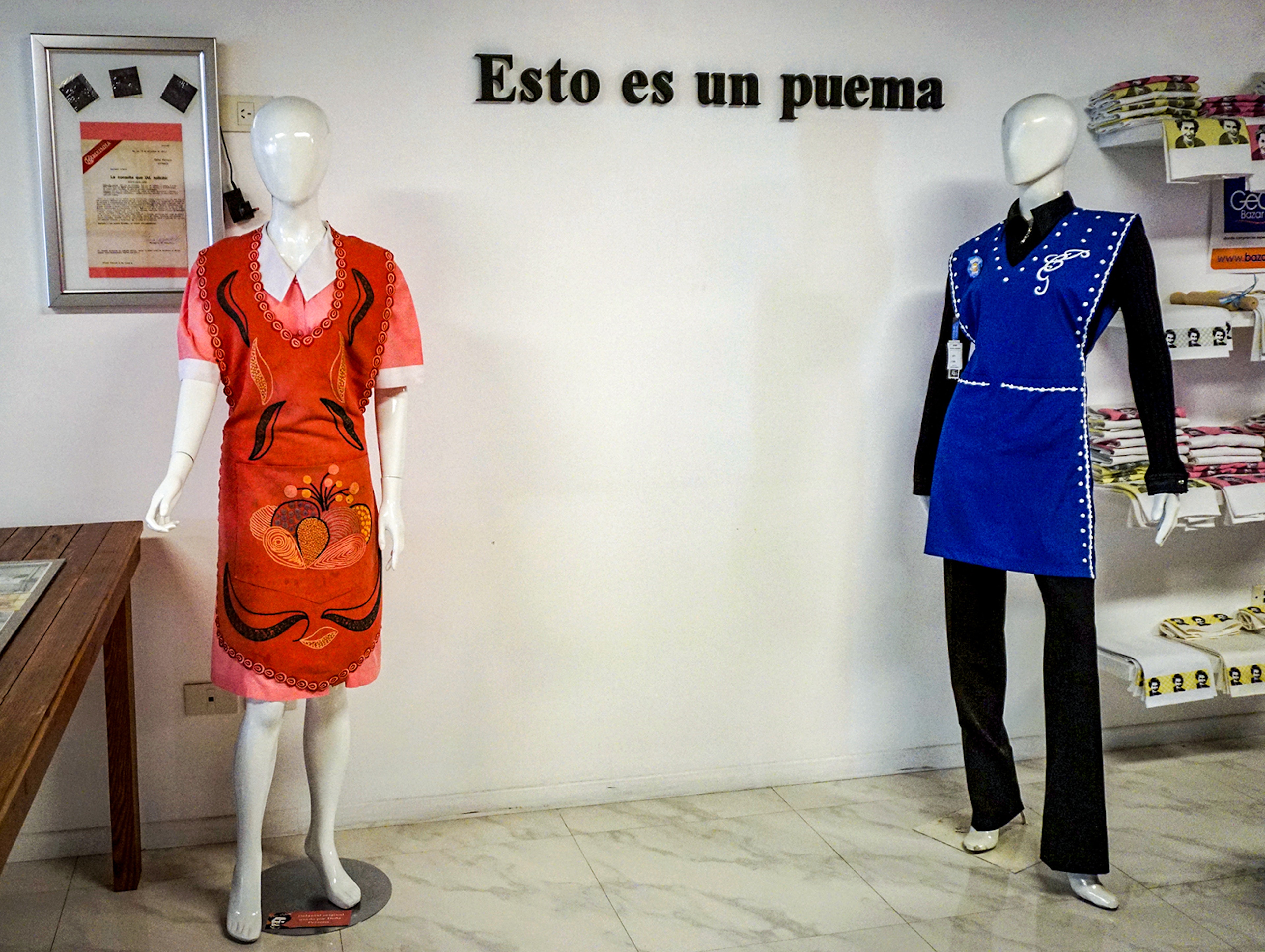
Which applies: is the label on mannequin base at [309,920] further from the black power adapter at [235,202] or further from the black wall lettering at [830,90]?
the black wall lettering at [830,90]

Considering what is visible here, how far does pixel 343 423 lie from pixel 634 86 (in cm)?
117

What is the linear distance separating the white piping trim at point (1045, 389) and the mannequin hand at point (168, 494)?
1.72m

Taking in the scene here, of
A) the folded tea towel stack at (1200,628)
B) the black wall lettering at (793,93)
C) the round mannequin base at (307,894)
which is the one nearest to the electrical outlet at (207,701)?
the round mannequin base at (307,894)

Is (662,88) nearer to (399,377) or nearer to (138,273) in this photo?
(399,377)

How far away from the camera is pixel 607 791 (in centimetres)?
303

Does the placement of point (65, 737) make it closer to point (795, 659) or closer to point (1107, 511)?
point (795, 659)

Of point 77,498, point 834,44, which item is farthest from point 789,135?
point 77,498

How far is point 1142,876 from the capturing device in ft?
8.66

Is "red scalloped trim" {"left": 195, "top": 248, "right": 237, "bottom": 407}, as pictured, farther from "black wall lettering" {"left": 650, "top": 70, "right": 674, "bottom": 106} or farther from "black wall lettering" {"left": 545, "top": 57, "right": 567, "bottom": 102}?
"black wall lettering" {"left": 650, "top": 70, "right": 674, "bottom": 106}

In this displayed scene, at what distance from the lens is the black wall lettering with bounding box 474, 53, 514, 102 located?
2.70 metres

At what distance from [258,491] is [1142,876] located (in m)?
2.13

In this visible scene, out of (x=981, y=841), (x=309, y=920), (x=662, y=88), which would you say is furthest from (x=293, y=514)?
(x=981, y=841)

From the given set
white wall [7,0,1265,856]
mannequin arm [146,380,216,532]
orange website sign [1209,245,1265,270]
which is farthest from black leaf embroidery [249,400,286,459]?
orange website sign [1209,245,1265,270]

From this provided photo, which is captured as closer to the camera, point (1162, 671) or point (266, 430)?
point (266, 430)
